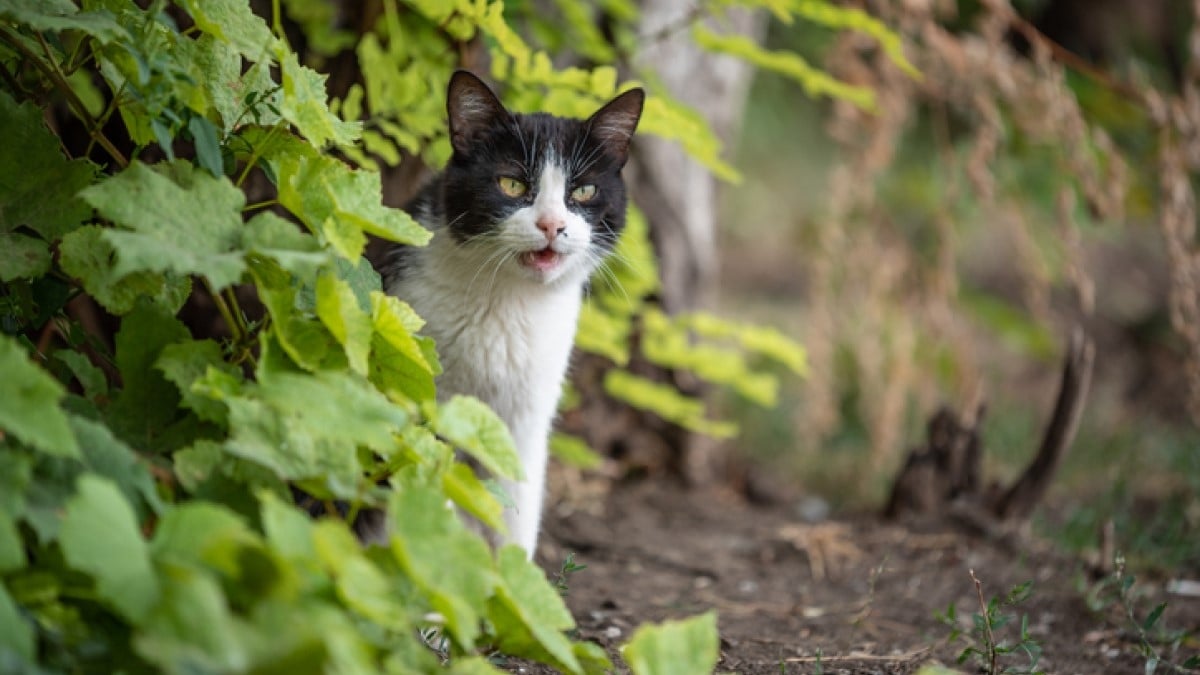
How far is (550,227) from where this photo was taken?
7.64ft

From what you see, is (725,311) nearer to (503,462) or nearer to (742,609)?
(742,609)

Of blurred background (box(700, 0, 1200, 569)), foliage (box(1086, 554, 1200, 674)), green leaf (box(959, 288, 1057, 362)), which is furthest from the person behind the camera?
green leaf (box(959, 288, 1057, 362))

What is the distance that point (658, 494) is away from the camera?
155 inches

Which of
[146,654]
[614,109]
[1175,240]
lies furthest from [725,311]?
[146,654]

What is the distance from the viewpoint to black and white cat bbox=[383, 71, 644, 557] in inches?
94.5

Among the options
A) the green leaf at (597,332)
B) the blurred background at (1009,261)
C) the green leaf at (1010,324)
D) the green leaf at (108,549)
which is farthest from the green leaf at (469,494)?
the green leaf at (1010,324)

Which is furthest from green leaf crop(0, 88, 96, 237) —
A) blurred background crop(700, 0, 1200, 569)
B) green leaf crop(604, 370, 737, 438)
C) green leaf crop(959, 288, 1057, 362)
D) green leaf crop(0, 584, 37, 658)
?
green leaf crop(959, 288, 1057, 362)

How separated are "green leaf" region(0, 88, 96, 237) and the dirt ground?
1.07m

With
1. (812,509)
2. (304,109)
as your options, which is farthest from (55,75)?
(812,509)

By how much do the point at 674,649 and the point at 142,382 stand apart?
2.90ft

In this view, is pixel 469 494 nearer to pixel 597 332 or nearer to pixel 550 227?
pixel 550 227

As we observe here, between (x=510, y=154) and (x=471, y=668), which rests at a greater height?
(x=510, y=154)

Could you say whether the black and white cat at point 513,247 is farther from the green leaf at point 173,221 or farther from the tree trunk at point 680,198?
the tree trunk at point 680,198

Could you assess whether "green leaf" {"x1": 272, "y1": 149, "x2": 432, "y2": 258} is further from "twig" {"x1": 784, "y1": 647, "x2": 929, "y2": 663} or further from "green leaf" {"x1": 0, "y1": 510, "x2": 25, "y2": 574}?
"twig" {"x1": 784, "y1": 647, "x2": 929, "y2": 663}
